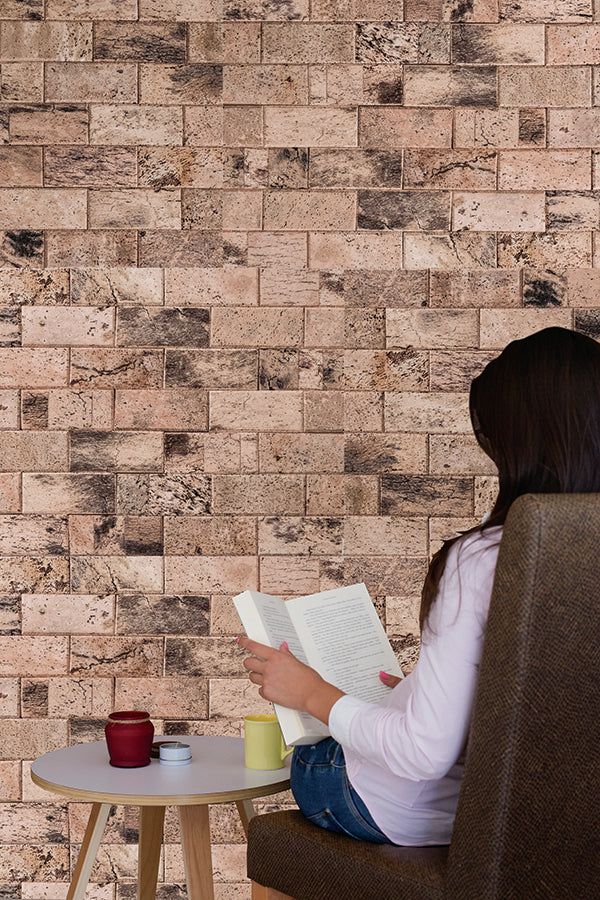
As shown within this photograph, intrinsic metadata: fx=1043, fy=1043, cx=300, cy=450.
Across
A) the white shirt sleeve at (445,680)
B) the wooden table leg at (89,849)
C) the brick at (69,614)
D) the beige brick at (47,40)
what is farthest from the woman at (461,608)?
the beige brick at (47,40)

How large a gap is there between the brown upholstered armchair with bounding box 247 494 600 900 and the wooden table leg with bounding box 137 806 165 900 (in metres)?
0.80

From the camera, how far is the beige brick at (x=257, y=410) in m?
2.62

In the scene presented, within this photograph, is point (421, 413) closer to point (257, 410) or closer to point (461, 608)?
point (257, 410)

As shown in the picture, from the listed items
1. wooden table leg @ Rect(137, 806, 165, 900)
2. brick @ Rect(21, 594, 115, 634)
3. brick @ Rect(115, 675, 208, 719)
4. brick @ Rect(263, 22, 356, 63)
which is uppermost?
brick @ Rect(263, 22, 356, 63)

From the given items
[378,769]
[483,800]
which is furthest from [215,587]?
[483,800]

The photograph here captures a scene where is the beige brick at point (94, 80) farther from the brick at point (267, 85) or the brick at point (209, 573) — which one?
the brick at point (209, 573)

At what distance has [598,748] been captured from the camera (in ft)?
4.02

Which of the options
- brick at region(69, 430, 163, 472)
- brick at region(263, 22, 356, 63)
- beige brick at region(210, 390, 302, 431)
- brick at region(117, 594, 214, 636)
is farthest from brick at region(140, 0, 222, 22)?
brick at region(117, 594, 214, 636)

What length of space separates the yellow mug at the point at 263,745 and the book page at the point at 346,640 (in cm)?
18

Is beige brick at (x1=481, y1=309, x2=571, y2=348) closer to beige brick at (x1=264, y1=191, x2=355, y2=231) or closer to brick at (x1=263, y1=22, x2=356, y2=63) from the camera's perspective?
beige brick at (x1=264, y1=191, x2=355, y2=231)

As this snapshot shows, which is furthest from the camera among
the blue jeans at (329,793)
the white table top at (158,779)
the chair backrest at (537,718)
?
the white table top at (158,779)

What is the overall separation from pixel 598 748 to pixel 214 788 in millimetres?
642

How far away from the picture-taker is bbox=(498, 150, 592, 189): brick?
264cm

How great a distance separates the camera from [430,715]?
1311mm
